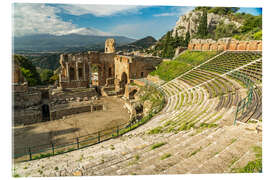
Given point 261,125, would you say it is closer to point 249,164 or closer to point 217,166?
point 249,164

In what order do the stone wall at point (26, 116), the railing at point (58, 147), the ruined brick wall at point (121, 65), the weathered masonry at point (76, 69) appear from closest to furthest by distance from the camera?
1. the railing at point (58, 147)
2. the stone wall at point (26, 116)
3. the weathered masonry at point (76, 69)
4. the ruined brick wall at point (121, 65)

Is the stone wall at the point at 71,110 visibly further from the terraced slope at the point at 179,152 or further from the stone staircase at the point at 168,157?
the stone staircase at the point at 168,157

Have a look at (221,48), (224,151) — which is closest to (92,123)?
(224,151)

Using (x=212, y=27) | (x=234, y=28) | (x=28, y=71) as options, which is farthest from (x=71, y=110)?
(x=212, y=27)

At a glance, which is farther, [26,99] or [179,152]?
[26,99]

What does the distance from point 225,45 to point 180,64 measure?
7534 mm

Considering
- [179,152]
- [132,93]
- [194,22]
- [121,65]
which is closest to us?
[179,152]

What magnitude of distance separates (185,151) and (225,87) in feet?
36.8

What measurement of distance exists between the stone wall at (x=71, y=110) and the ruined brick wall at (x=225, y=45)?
2167 cm

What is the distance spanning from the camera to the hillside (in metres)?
40.1

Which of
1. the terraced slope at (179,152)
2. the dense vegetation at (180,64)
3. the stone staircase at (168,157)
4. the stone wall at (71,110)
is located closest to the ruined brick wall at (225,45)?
the dense vegetation at (180,64)

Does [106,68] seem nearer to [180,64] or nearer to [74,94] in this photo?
[74,94]

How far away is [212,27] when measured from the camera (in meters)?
65.7

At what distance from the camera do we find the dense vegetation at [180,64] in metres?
26.5
